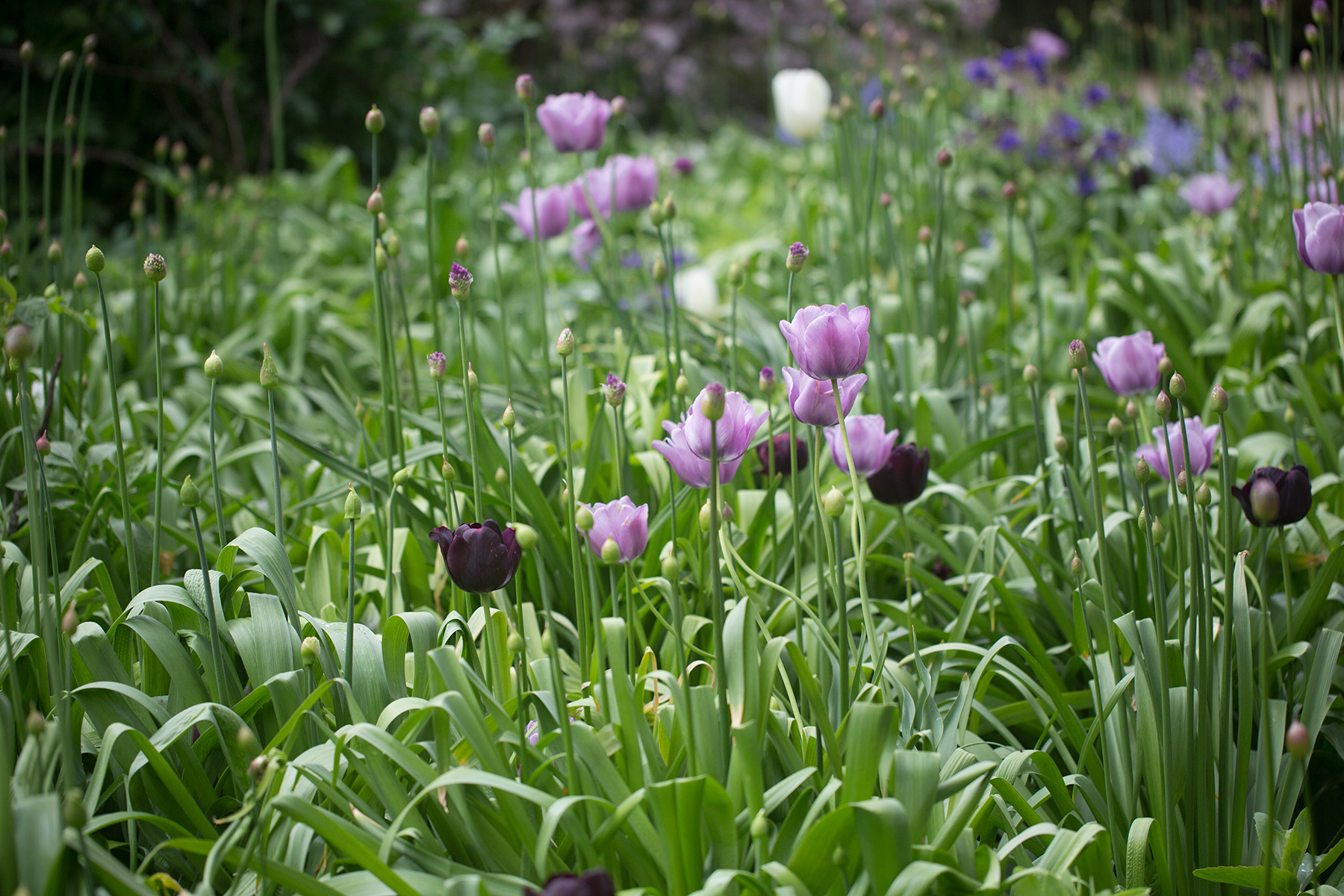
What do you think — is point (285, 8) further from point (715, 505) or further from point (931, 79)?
point (715, 505)

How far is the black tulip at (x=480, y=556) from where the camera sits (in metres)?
0.98

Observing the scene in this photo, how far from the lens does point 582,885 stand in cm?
73

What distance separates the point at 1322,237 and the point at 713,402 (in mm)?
975

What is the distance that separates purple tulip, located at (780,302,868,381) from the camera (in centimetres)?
93

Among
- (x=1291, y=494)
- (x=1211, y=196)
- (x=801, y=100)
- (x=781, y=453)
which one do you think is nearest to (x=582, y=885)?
(x=781, y=453)

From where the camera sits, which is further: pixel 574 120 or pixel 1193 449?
pixel 574 120

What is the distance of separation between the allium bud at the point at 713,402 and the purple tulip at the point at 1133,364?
2.57ft

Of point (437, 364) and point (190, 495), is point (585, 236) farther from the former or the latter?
point (190, 495)

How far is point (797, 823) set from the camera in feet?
3.21

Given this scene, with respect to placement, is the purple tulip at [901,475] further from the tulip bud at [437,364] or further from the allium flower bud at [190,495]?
the allium flower bud at [190,495]

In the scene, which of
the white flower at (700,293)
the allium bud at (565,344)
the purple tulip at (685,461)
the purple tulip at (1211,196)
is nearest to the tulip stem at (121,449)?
the allium bud at (565,344)

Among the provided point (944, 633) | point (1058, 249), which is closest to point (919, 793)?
point (944, 633)

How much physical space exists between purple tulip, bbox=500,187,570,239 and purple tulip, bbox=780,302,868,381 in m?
1.11

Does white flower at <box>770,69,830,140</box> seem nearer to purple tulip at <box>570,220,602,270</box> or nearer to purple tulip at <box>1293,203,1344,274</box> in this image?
purple tulip at <box>570,220,602,270</box>
